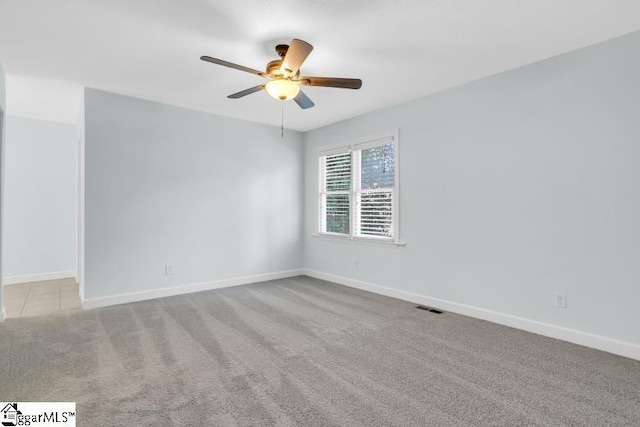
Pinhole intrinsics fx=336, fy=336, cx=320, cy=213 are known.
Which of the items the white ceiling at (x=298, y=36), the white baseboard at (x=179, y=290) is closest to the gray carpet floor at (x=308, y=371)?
the white baseboard at (x=179, y=290)

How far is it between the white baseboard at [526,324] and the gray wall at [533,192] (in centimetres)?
6

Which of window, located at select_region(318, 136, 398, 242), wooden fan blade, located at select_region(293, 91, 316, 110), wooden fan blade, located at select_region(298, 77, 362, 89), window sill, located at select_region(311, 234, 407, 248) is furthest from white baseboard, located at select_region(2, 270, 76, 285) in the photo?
wooden fan blade, located at select_region(298, 77, 362, 89)

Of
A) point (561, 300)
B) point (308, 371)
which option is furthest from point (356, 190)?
point (308, 371)

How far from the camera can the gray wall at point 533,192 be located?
105 inches

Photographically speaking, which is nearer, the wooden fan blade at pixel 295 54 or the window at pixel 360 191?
the wooden fan blade at pixel 295 54

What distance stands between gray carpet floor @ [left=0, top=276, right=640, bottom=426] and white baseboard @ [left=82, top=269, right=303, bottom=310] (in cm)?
24

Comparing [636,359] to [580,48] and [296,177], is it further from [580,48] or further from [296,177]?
[296,177]

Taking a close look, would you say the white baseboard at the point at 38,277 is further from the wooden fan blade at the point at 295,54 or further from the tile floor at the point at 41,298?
the wooden fan blade at the point at 295,54

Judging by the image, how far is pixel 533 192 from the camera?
3.15 m

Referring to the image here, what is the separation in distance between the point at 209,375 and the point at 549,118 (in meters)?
3.55

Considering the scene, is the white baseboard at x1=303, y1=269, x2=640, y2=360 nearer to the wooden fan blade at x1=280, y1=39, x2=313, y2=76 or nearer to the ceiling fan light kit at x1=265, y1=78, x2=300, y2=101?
the ceiling fan light kit at x1=265, y1=78, x2=300, y2=101

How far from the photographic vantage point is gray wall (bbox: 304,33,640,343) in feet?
8.77

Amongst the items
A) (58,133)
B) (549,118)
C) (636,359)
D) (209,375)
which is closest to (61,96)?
(58,133)

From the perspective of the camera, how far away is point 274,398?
6.70 feet
